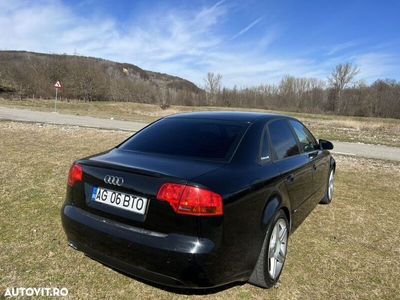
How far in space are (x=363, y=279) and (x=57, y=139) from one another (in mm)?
9921

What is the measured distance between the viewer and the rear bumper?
7.67ft

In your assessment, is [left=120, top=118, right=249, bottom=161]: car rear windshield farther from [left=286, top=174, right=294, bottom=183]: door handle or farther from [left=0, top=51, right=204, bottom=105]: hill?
[left=0, top=51, right=204, bottom=105]: hill

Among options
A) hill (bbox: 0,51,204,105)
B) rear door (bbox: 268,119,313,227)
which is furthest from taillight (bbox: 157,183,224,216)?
hill (bbox: 0,51,204,105)

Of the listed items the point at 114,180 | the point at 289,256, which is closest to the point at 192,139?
the point at 114,180

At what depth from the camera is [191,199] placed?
2.37 metres

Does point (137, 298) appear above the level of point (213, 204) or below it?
→ below

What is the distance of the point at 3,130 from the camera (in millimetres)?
11969

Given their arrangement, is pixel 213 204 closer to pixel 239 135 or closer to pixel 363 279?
pixel 239 135

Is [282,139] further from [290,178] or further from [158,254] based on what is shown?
[158,254]

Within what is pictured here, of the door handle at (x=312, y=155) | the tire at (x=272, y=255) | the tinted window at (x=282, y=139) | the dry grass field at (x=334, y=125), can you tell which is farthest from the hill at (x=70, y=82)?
the tire at (x=272, y=255)

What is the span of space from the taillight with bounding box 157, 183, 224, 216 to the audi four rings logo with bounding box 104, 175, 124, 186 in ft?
1.19

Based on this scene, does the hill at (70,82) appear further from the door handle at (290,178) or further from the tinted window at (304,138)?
the door handle at (290,178)

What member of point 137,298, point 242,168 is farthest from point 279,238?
point 137,298

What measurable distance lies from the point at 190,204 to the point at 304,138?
286cm
